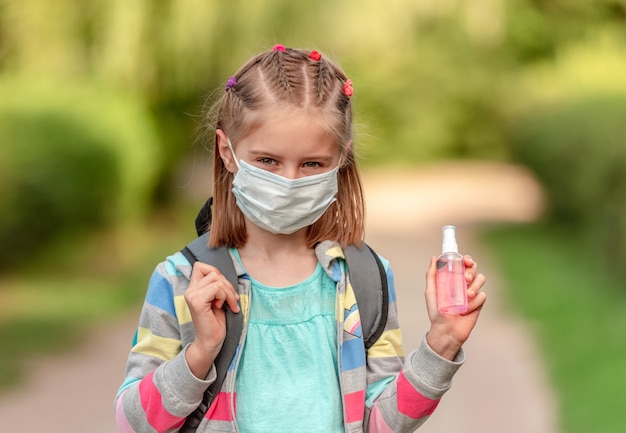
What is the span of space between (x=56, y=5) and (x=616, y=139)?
5.33 meters

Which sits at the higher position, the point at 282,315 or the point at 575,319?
the point at 282,315

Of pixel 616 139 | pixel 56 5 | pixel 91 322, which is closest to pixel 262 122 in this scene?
pixel 91 322

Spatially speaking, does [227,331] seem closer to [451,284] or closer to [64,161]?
[451,284]

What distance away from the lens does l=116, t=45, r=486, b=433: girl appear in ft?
7.40

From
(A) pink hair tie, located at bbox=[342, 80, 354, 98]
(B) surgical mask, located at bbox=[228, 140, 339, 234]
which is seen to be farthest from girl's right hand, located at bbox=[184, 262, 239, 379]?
(A) pink hair tie, located at bbox=[342, 80, 354, 98]

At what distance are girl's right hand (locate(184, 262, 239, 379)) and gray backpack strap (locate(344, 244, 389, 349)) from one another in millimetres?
326

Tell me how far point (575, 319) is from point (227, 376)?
6.30m

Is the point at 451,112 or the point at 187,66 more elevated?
the point at 187,66

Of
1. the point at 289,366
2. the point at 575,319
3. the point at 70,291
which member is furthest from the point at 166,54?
the point at 289,366

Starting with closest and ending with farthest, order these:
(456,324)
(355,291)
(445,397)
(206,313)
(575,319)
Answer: (206,313) → (456,324) → (355,291) → (445,397) → (575,319)

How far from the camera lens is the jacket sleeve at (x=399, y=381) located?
2.28 metres

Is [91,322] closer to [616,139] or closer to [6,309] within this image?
[6,309]

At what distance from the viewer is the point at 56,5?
10195 millimetres

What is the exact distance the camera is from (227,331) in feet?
7.48
